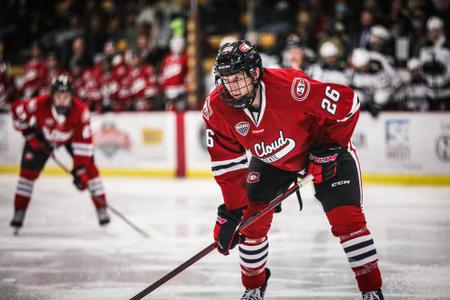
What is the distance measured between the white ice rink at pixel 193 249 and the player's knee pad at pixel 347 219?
0.66 m

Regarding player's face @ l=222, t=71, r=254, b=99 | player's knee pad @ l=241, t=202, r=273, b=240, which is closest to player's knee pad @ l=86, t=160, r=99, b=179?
player's knee pad @ l=241, t=202, r=273, b=240

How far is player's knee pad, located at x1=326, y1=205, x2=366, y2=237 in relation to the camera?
3275mm

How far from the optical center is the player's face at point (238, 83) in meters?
3.17

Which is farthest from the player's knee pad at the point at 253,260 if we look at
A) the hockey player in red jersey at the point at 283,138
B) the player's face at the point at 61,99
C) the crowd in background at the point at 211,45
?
the crowd in background at the point at 211,45

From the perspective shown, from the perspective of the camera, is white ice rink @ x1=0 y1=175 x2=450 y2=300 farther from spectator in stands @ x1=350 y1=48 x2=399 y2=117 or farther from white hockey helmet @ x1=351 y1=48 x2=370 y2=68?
white hockey helmet @ x1=351 y1=48 x2=370 y2=68

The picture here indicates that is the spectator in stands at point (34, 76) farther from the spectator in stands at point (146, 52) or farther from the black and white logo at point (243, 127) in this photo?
the black and white logo at point (243, 127)

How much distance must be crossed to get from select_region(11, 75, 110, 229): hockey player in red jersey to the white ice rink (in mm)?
315

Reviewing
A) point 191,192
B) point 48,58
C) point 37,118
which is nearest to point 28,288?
point 37,118

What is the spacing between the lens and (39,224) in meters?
6.31

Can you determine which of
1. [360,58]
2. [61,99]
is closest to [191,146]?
[360,58]

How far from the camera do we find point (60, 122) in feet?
19.3

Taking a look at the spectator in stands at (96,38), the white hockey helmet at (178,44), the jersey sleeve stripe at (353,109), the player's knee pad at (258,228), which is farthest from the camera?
the spectator in stands at (96,38)

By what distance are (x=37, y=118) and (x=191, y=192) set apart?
2.41 m

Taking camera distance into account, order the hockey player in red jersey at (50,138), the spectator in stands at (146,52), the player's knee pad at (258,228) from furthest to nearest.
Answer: the spectator in stands at (146,52) → the hockey player in red jersey at (50,138) → the player's knee pad at (258,228)
